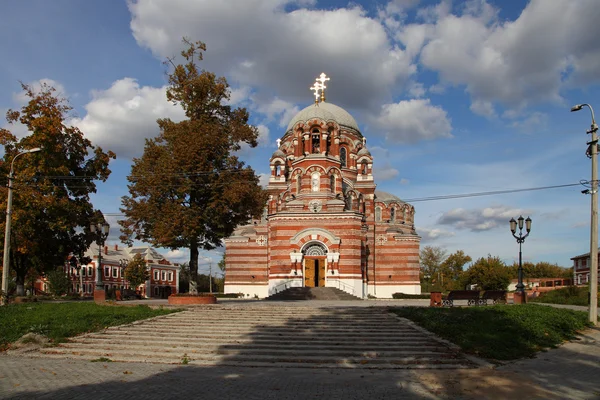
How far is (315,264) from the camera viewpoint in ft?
129

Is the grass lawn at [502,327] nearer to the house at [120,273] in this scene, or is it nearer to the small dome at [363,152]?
the small dome at [363,152]

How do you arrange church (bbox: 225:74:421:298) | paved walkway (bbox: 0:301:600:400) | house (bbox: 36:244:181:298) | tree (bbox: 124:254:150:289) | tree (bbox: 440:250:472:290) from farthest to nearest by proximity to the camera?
tree (bbox: 440:250:472:290) → house (bbox: 36:244:181:298) → tree (bbox: 124:254:150:289) → church (bbox: 225:74:421:298) → paved walkway (bbox: 0:301:600:400)

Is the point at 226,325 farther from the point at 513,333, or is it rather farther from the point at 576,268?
the point at 576,268

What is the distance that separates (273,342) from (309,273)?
24.0 metres

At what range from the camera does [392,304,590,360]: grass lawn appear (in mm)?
14156

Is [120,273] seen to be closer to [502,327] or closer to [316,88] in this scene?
[316,88]

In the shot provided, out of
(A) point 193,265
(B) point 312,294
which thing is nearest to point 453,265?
(B) point 312,294

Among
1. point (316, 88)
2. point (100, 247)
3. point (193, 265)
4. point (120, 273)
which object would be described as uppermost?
point (316, 88)

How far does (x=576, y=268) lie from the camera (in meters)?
70.5

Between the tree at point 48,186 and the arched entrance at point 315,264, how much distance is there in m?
15.4

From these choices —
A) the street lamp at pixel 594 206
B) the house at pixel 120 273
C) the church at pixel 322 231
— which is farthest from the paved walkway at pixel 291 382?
the house at pixel 120 273

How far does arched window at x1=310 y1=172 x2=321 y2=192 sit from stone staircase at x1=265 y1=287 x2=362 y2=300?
9.14 metres

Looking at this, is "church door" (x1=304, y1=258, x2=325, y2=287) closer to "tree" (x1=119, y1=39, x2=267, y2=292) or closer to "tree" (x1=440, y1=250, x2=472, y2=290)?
"tree" (x1=119, y1=39, x2=267, y2=292)

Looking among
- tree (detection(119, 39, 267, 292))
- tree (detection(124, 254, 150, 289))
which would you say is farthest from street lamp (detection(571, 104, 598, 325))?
tree (detection(124, 254, 150, 289))
